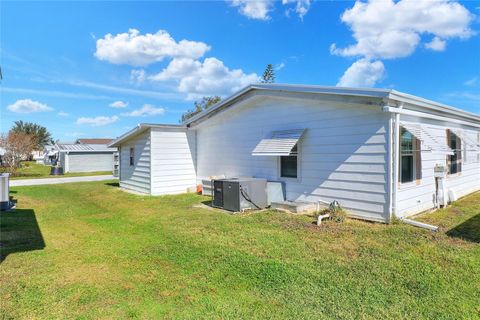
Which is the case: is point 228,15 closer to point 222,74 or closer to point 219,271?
point 222,74

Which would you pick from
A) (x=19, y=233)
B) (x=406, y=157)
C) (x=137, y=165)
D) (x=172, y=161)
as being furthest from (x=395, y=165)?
(x=137, y=165)

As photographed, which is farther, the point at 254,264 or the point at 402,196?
the point at 402,196

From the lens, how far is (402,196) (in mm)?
6668

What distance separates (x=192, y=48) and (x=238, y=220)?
16153mm

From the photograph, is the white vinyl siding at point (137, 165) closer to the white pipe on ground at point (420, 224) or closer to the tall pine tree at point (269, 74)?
the white pipe on ground at point (420, 224)

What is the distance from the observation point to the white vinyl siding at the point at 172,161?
1155cm

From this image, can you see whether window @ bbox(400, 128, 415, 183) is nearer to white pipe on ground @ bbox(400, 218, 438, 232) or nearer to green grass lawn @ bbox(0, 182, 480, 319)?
white pipe on ground @ bbox(400, 218, 438, 232)

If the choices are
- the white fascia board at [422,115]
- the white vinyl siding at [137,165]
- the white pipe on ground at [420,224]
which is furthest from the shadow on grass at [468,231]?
the white vinyl siding at [137,165]

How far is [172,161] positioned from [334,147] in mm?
7028

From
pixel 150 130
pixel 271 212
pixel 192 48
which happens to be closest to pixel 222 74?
pixel 192 48

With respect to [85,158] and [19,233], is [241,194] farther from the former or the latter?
[85,158]

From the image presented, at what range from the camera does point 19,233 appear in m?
6.05

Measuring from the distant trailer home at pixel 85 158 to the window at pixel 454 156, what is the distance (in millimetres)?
27090

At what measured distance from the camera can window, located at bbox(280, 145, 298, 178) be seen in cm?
844
